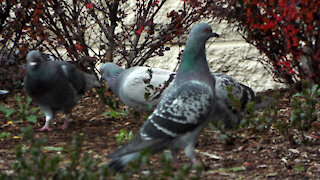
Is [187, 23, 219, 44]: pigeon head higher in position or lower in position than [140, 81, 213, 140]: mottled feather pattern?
higher

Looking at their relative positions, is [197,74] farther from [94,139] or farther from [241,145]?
[94,139]

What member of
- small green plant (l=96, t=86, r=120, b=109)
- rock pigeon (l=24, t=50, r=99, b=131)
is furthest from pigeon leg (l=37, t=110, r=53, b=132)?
small green plant (l=96, t=86, r=120, b=109)

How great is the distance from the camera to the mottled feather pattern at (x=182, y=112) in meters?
3.20

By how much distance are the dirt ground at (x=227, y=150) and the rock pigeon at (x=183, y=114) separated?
14.8 inches

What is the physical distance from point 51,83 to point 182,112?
1.46 m

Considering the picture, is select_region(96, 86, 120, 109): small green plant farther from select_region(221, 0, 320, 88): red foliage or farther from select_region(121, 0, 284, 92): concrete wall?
select_region(121, 0, 284, 92): concrete wall

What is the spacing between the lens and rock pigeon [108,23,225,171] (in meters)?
3.19

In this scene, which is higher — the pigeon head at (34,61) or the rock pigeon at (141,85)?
the pigeon head at (34,61)

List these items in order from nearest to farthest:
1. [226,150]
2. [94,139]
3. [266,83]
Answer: [226,150]
[94,139]
[266,83]

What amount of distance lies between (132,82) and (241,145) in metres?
1.41

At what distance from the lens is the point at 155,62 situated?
6.93 m

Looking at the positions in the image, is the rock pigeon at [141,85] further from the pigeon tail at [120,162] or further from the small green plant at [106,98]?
the pigeon tail at [120,162]

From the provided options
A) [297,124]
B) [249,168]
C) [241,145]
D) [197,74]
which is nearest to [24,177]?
[197,74]

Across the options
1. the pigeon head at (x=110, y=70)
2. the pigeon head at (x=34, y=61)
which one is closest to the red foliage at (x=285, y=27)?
the pigeon head at (x=110, y=70)
